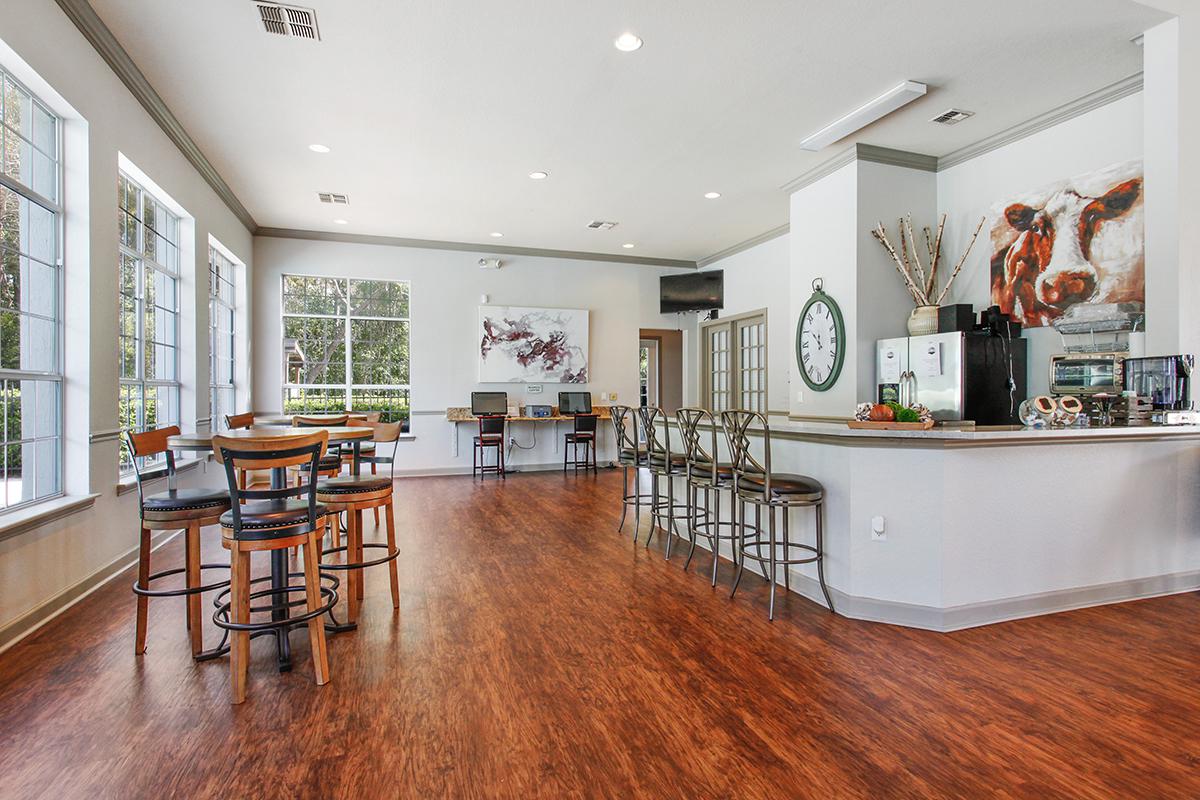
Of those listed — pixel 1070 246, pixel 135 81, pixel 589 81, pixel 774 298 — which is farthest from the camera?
pixel 774 298

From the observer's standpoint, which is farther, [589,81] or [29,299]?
[589,81]

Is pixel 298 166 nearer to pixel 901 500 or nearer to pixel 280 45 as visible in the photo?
pixel 280 45

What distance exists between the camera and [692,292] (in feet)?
30.2

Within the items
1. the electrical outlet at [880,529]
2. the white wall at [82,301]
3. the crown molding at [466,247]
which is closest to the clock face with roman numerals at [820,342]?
the electrical outlet at [880,529]

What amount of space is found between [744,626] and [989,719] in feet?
3.46

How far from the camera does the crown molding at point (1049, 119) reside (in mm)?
3968

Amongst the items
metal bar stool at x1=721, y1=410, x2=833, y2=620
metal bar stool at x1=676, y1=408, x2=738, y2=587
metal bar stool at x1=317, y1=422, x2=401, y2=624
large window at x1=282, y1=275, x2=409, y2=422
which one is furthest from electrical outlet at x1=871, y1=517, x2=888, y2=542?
large window at x1=282, y1=275, x2=409, y2=422

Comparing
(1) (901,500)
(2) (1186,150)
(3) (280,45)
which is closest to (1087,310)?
(2) (1186,150)

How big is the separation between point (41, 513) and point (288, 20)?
2.84 m

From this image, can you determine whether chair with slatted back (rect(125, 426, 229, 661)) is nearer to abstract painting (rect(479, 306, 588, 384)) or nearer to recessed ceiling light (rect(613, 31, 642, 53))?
recessed ceiling light (rect(613, 31, 642, 53))

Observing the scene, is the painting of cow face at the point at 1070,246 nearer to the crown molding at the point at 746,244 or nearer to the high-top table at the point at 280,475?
the crown molding at the point at 746,244

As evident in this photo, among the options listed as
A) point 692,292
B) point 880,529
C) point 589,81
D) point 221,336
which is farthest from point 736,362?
point 221,336

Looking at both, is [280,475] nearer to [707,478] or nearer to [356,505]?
[356,505]

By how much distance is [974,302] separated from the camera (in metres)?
5.02
